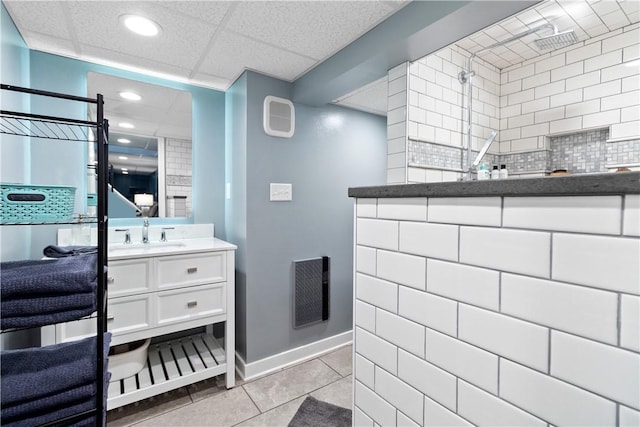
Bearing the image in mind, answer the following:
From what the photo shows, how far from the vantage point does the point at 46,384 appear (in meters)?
0.81

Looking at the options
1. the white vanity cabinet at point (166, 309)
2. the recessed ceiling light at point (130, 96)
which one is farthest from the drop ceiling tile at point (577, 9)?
the recessed ceiling light at point (130, 96)

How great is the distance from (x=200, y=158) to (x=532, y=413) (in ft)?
7.82

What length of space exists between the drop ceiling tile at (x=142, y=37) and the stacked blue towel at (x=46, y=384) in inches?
58.1

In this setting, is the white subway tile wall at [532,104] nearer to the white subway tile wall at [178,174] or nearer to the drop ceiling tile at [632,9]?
the drop ceiling tile at [632,9]

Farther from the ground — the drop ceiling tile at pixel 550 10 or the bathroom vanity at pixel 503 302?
the drop ceiling tile at pixel 550 10

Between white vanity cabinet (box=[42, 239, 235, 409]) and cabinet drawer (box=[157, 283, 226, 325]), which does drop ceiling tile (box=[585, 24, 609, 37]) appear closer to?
white vanity cabinet (box=[42, 239, 235, 409])

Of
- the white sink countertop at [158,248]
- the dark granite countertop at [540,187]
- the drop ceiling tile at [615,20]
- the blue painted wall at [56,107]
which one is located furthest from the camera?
the drop ceiling tile at [615,20]

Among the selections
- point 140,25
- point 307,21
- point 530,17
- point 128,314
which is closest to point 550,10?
point 530,17

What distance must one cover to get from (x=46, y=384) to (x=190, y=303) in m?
0.98

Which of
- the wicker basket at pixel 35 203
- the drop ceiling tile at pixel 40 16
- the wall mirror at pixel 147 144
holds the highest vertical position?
the drop ceiling tile at pixel 40 16

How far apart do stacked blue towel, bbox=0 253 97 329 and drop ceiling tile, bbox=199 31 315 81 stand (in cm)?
137

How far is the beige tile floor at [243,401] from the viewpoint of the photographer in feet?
5.39

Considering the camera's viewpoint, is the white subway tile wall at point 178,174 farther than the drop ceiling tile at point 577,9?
Yes

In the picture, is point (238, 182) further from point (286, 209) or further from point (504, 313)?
point (504, 313)
